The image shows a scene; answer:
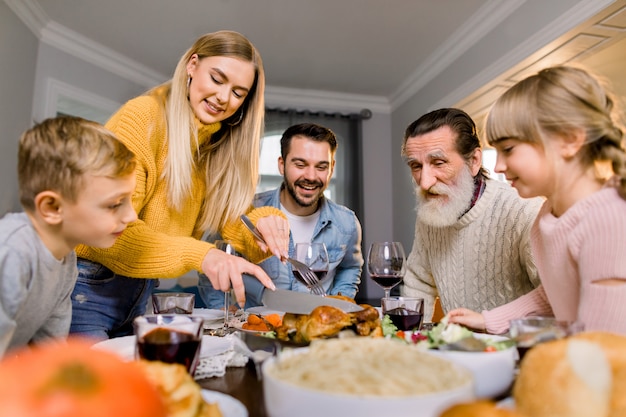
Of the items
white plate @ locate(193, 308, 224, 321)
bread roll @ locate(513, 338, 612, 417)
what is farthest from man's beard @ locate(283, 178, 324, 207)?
bread roll @ locate(513, 338, 612, 417)

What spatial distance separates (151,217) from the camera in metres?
1.54

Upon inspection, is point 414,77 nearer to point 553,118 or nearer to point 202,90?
point 202,90

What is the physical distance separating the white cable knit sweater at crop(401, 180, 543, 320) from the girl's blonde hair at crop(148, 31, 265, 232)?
0.94 m

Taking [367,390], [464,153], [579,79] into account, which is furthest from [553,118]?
[464,153]

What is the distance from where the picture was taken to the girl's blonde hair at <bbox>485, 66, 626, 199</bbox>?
1.03 m

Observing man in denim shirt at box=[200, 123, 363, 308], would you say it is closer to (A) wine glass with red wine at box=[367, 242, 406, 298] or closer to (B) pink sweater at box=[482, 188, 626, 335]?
(A) wine glass with red wine at box=[367, 242, 406, 298]

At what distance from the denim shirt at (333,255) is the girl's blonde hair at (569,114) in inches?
56.9

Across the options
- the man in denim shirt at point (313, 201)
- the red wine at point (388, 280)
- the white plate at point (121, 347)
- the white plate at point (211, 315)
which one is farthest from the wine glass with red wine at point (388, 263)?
the man in denim shirt at point (313, 201)

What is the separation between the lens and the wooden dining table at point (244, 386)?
2.13 feet

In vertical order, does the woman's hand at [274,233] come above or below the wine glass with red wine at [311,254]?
above

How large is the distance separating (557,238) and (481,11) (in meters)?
3.47

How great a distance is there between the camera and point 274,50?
4738mm

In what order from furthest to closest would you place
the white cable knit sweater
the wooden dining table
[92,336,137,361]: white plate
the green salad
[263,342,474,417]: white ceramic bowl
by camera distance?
the white cable knit sweater → [92,336,137,361]: white plate → the green salad → the wooden dining table → [263,342,474,417]: white ceramic bowl

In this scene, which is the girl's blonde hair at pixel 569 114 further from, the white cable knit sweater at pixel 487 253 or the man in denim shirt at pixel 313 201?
the man in denim shirt at pixel 313 201
